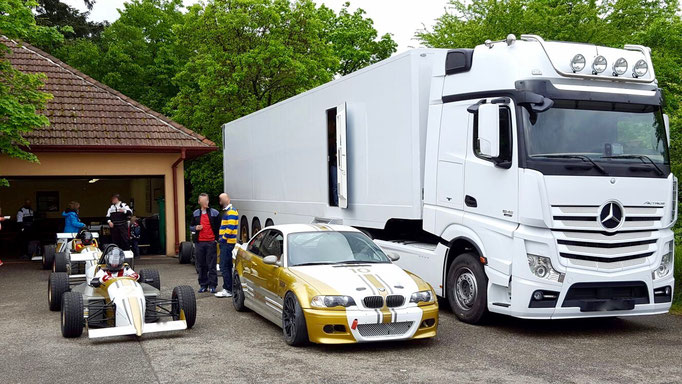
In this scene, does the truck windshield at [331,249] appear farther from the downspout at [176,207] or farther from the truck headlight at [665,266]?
the downspout at [176,207]

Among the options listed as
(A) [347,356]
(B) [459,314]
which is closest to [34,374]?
(A) [347,356]

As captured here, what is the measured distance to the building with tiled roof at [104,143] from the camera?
19.3 meters

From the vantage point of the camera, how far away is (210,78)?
28484mm

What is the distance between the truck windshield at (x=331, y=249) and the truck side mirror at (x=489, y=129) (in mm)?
1959

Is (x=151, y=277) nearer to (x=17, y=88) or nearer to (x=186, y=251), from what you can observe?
(x=186, y=251)

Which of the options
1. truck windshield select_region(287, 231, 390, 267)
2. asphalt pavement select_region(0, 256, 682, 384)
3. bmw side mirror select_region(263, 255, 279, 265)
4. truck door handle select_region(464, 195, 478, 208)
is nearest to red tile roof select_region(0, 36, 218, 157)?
asphalt pavement select_region(0, 256, 682, 384)

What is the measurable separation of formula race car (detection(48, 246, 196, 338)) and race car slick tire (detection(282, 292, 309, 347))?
128 centimetres

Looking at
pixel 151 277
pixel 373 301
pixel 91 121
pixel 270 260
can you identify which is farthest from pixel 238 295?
pixel 91 121

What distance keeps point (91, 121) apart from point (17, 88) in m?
4.08

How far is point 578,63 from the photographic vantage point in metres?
9.03

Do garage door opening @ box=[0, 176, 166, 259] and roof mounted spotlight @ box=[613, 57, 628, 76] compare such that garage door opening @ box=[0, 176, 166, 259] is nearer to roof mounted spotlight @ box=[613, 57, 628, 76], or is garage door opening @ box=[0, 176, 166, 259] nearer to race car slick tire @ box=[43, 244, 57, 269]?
race car slick tire @ box=[43, 244, 57, 269]

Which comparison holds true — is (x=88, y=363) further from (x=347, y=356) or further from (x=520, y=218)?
(x=520, y=218)

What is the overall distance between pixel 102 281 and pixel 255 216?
30.9 ft

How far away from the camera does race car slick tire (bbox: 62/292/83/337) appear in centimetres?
870
